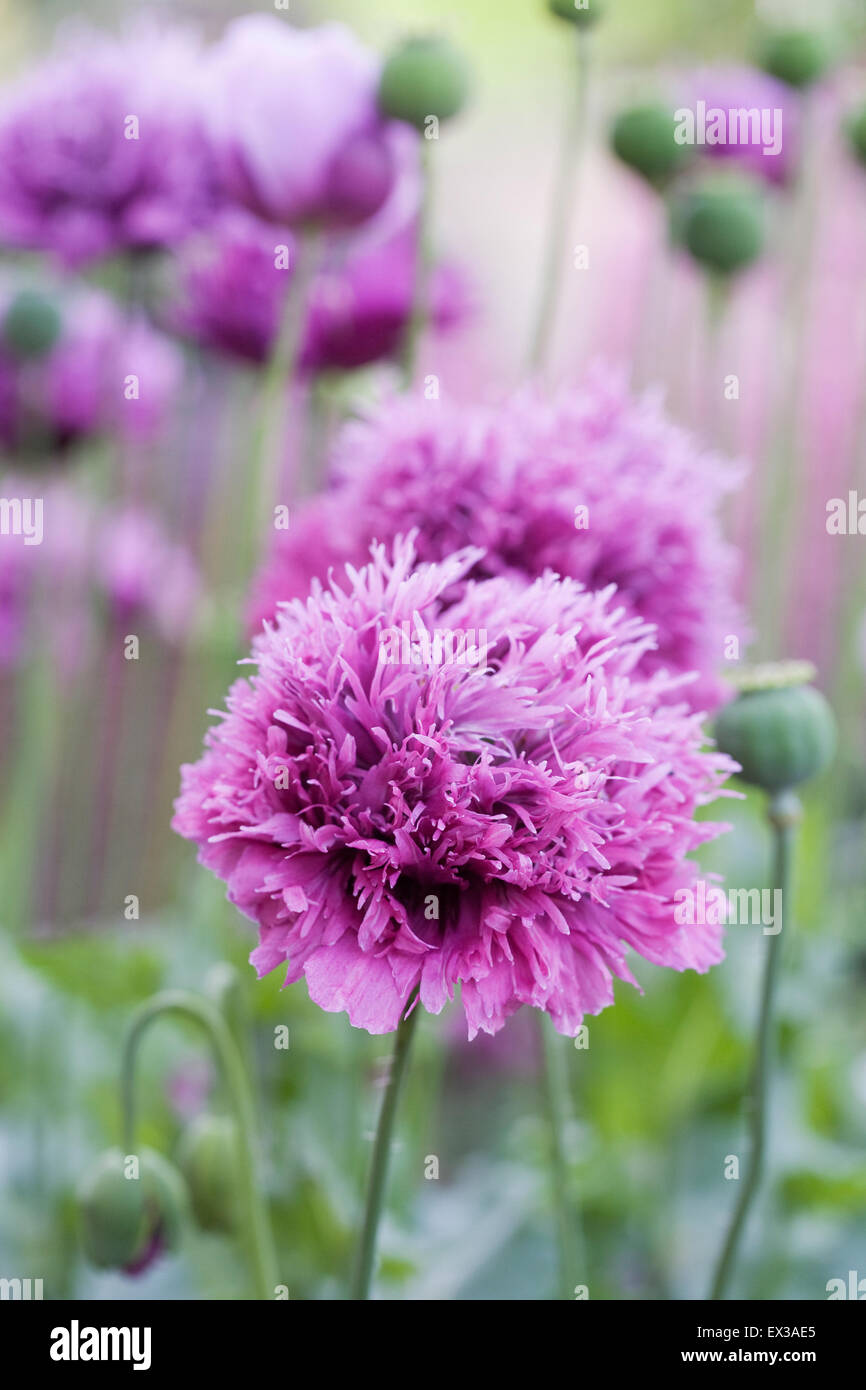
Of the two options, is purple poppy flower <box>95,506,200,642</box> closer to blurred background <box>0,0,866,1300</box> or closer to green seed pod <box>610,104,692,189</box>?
blurred background <box>0,0,866,1300</box>

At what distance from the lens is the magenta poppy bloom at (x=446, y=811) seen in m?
0.37

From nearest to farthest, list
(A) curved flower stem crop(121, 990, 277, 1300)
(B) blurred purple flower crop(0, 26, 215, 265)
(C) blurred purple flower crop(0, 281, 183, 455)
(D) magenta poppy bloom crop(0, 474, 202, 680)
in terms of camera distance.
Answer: (A) curved flower stem crop(121, 990, 277, 1300), (B) blurred purple flower crop(0, 26, 215, 265), (C) blurred purple flower crop(0, 281, 183, 455), (D) magenta poppy bloom crop(0, 474, 202, 680)

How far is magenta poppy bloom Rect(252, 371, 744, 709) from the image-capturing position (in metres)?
0.52

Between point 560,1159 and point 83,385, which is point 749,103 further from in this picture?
point 560,1159

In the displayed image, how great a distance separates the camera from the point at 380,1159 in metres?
0.42

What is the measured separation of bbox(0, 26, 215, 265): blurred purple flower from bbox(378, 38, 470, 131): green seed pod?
14cm

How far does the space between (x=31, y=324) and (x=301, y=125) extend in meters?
0.26

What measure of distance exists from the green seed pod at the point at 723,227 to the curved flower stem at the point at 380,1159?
57 centimetres

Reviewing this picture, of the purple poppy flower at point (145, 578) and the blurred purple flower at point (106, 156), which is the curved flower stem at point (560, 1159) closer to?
the blurred purple flower at point (106, 156)

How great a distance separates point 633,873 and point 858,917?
67cm

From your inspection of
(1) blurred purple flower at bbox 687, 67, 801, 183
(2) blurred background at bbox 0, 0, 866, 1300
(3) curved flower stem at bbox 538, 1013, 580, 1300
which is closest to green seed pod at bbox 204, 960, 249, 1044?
(2) blurred background at bbox 0, 0, 866, 1300

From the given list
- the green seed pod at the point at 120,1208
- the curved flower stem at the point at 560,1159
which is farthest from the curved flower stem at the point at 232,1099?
the curved flower stem at the point at 560,1159
